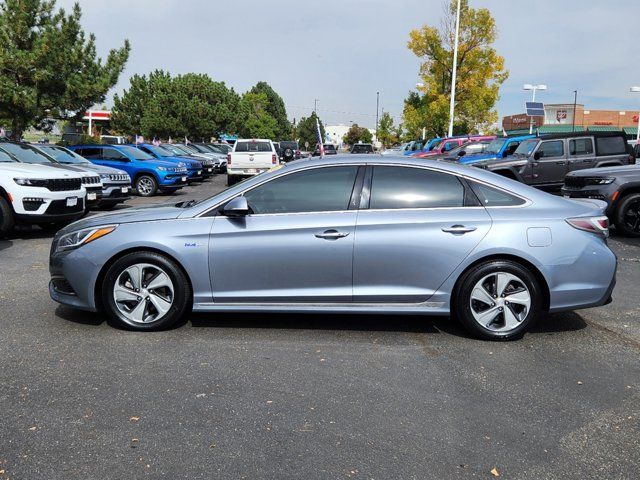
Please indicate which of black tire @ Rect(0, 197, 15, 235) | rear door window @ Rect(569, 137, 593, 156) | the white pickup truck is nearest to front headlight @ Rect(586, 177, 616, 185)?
rear door window @ Rect(569, 137, 593, 156)

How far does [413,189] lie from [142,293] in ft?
8.26

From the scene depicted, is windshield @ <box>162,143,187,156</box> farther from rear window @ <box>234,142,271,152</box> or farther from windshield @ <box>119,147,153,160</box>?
windshield @ <box>119,147,153,160</box>

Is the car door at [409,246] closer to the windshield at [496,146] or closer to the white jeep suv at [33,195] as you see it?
the white jeep suv at [33,195]

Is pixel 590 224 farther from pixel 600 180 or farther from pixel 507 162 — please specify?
pixel 507 162

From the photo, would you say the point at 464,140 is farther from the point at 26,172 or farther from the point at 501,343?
the point at 501,343

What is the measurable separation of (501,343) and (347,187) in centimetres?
186

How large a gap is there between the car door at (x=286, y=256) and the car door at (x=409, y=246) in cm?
12

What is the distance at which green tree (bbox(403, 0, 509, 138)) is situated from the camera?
3512 centimetres

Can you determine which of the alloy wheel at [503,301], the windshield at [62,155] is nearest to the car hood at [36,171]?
the windshield at [62,155]

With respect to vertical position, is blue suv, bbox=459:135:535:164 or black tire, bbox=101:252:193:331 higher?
blue suv, bbox=459:135:535:164

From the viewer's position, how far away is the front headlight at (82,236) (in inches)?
204

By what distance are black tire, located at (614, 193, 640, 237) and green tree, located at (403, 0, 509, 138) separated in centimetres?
2647

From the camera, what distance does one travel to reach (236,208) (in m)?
4.96

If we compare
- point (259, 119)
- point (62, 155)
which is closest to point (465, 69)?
point (62, 155)
